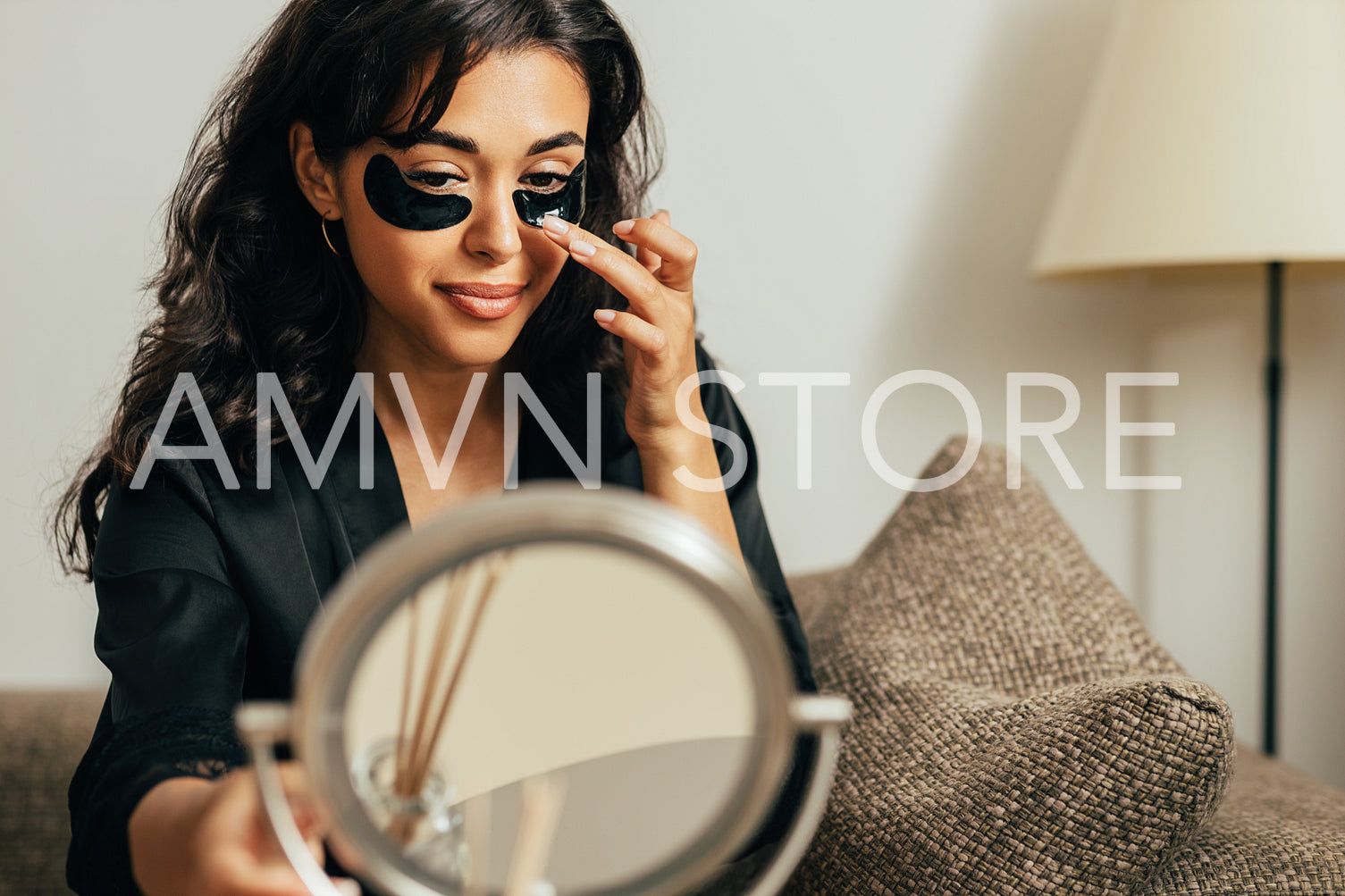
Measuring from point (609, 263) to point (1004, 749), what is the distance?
1.41 feet

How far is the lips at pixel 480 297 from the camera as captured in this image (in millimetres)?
795

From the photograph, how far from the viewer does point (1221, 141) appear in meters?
1.19

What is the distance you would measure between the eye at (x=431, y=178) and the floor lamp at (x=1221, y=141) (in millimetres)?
799

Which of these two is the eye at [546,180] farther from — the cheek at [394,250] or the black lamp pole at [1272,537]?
the black lamp pole at [1272,537]

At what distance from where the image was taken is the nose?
0.77 metres

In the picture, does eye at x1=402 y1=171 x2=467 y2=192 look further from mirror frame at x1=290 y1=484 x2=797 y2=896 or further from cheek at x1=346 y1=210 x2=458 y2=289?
mirror frame at x1=290 y1=484 x2=797 y2=896

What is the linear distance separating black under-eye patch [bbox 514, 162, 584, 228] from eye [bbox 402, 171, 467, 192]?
0.16 ft

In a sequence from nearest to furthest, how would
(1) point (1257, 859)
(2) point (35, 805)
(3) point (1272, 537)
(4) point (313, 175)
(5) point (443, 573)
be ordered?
1. (5) point (443, 573)
2. (1) point (1257, 859)
3. (4) point (313, 175)
4. (2) point (35, 805)
5. (3) point (1272, 537)

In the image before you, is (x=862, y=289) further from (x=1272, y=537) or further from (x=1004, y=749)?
(x=1004, y=749)

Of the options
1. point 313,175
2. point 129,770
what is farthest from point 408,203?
point 129,770

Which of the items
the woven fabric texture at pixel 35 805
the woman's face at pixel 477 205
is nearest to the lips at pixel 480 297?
the woman's face at pixel 477 205

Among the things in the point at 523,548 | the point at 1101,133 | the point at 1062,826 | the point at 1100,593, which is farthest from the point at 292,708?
the point at 1101,133

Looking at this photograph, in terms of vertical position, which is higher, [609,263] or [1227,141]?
[1227,141]

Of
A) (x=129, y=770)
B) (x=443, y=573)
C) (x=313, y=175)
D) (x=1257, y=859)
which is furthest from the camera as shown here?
(x=313, y=175)
